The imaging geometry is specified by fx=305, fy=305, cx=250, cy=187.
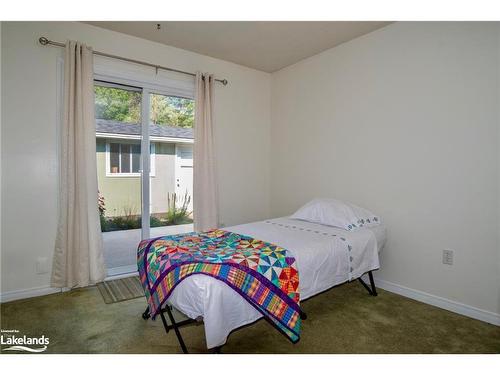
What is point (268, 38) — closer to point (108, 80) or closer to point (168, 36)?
point (168, 36)

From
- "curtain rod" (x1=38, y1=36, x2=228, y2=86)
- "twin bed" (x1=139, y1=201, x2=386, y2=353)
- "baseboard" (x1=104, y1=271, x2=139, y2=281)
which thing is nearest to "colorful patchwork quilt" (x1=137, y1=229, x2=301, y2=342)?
"twin bed" (x1=139, y1=201, x2=386, y2=353)

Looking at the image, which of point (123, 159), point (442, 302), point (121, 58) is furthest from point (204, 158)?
point (442, 302)

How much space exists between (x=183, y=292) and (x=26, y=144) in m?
2.12

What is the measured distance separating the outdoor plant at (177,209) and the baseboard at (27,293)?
53.0 inches

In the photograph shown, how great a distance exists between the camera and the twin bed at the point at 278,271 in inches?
63.7

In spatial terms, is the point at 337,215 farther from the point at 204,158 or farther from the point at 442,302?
the point at 204,158

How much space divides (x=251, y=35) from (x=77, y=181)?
2251 mm

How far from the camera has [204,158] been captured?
3.62m

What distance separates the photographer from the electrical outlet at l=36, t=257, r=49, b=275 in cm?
280

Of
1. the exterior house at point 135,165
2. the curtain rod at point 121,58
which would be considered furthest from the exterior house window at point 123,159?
the curtain rod at point 121,58

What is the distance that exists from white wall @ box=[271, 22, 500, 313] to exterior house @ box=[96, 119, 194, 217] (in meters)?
1.57

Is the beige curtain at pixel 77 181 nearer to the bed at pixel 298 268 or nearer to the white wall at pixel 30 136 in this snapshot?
the white wall at pixel 30 136

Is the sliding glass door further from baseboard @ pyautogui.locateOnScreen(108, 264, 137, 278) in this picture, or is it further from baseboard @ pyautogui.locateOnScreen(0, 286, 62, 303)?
baseboard @ pyautogui.locateOnScreen(0, 286, 62, 303)
